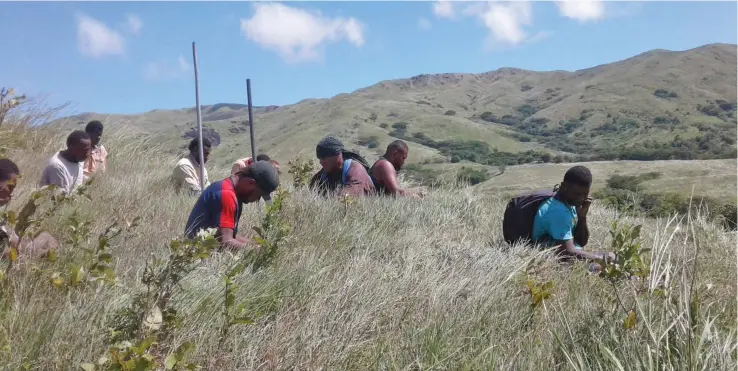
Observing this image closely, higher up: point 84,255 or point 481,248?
point 84,255

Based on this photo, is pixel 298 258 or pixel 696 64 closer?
pixel 298 258

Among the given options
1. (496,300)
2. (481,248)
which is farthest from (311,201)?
(496,300)

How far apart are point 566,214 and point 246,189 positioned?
7.92ft

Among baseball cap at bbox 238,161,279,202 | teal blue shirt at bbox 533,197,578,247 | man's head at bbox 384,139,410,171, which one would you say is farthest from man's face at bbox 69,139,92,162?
teal blue shirt at bbox 533,197,578,247

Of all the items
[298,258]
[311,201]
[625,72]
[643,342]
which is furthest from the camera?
[625,72]

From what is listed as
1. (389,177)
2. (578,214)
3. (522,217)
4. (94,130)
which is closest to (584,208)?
(578,214)

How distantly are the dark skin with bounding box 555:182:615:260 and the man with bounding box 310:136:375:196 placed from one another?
6.63ft

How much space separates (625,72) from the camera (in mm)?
177125

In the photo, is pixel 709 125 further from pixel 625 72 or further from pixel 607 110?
pixel 625 72

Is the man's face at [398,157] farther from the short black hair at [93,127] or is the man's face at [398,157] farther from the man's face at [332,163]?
the short black hair at [93,127]

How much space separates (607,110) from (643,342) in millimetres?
140197

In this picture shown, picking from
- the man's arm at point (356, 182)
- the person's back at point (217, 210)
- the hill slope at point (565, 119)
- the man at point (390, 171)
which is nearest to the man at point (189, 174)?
the man's arm at point (356, 182)

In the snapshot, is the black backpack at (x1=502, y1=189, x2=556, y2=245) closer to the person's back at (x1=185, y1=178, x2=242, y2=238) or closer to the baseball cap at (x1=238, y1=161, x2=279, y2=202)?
the baseball cap at (x1=238, y1=161, x2=279, y2=202)

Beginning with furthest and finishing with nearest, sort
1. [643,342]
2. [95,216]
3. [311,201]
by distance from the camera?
[311,201]
[95,216]
[643,342]
